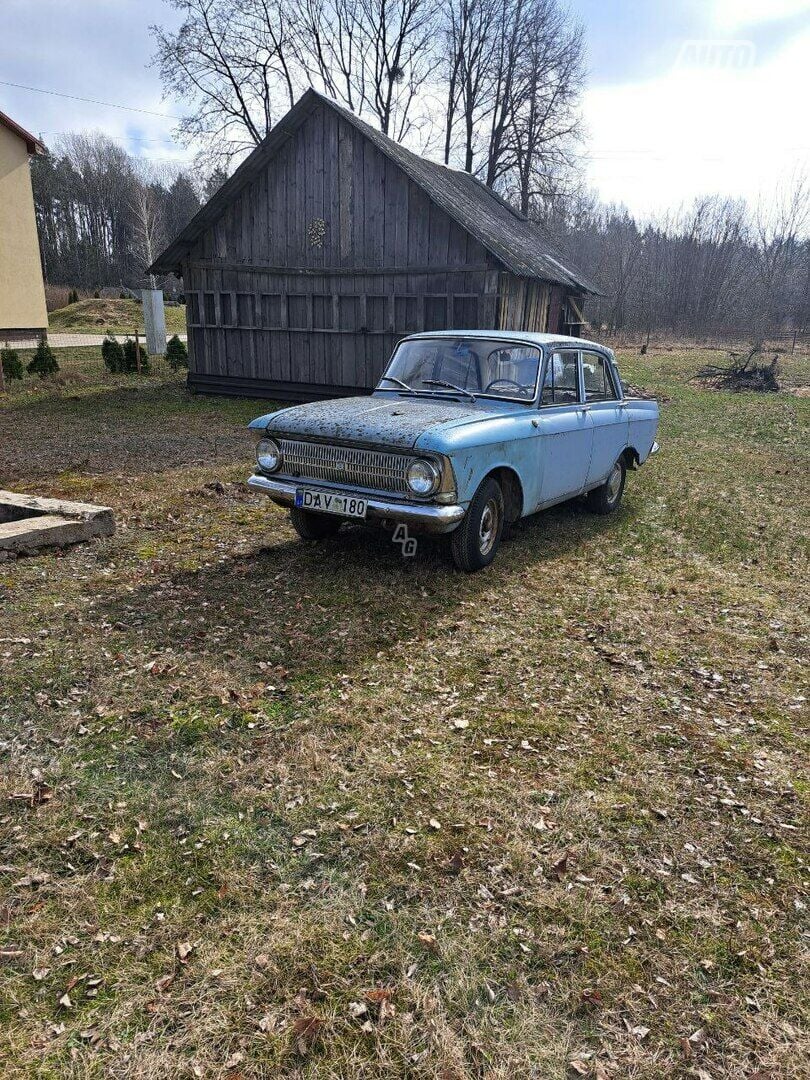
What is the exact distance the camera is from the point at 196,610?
16.7 feet

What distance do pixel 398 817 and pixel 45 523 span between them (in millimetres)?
4685

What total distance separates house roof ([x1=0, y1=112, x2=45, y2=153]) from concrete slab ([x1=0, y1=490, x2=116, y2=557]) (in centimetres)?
2401

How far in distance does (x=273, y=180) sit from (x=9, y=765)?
14825 millimetres

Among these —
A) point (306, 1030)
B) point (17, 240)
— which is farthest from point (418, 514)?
point (17, 240)

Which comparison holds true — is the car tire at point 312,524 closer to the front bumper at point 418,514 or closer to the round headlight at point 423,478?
the front bumper at point 418,514

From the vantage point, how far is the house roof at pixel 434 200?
1287cm

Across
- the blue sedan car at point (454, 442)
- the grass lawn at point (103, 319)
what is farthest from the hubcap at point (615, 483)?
the grass lawn at point (103, 319)

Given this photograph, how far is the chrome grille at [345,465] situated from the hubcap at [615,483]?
369 cm

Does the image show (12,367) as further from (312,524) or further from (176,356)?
(312,524)

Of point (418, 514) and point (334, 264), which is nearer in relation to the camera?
point (418, 514)

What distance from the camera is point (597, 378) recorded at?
24.9ft

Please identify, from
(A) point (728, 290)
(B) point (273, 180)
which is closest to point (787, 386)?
(B) point (273, 180)

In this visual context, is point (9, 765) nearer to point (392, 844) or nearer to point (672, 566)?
point (392, 844)

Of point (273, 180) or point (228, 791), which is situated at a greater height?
point (273, 180)
